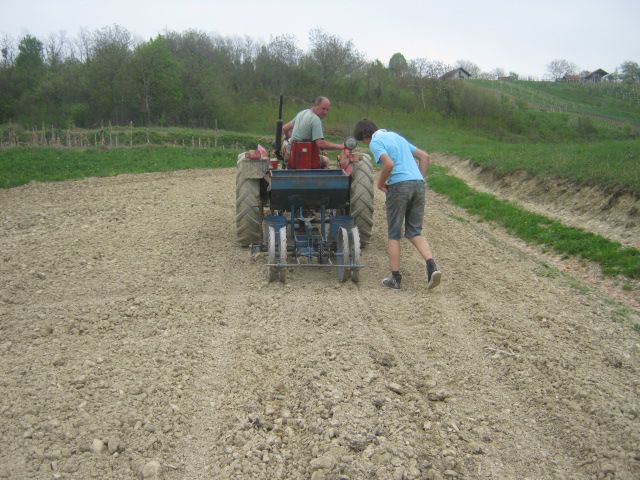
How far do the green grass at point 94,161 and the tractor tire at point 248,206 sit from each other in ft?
31.7

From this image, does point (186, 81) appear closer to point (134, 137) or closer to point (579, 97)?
point (134, 137)

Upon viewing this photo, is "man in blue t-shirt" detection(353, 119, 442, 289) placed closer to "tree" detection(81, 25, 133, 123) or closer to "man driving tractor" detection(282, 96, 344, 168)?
"man driving tractor" detection(282, 96, 344, 168)

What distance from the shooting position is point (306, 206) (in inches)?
292

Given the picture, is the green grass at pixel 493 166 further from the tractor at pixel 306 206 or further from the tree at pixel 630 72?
the tree at pixel 630 72

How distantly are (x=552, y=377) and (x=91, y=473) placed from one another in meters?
3.04

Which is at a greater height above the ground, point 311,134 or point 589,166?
point 311,134

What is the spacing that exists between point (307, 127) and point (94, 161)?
50.7ft

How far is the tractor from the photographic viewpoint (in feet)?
22.1

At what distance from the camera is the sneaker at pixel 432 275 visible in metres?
6.21

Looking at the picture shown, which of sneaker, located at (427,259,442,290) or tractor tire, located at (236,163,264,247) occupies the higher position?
tractor tire, located at (236,163,264,247)

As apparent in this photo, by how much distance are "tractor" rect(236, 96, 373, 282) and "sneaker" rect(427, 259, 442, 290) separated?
2.29 ft

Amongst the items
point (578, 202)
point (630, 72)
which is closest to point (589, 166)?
point (578, 202)

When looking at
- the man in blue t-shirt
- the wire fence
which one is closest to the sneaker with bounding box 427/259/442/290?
the man in blue t-shirt

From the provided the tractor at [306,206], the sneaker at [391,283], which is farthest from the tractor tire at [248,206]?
the sneaker at [391,283]
